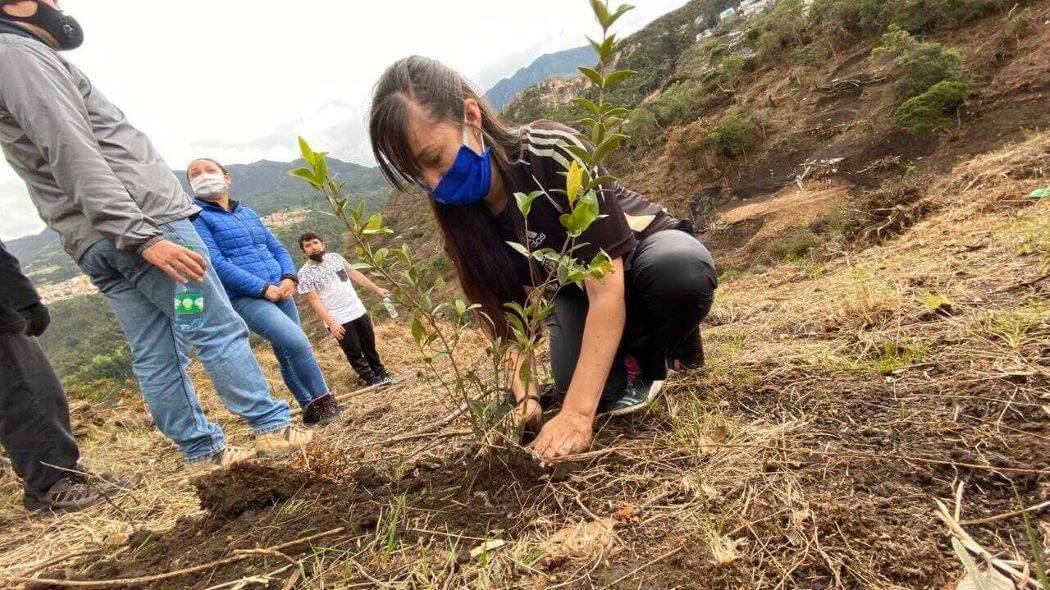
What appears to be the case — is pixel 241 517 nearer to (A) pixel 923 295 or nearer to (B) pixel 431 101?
(B) pixel 431 101

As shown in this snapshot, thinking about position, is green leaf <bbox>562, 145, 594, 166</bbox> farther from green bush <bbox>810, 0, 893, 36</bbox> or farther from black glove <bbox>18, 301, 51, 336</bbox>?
green bush <bbox>810, 0, 893, 36</bbox>

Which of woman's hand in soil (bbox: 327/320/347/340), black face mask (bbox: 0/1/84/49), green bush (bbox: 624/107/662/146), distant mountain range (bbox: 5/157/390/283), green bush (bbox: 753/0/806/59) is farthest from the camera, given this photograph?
distant mountain range (bbox: 5/157/390/283)

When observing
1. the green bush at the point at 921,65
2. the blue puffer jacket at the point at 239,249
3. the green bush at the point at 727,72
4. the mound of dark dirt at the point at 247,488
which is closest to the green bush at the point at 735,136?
the green bush at the point at 921,65

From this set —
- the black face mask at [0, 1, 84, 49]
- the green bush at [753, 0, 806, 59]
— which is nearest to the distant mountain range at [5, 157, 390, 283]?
the green bush at [753, 0, 806, 59]

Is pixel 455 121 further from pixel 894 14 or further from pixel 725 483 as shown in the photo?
pixel 894 14

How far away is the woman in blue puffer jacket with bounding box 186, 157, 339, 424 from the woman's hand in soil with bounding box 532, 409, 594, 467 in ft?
6.39

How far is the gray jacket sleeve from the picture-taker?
1695 millimetres

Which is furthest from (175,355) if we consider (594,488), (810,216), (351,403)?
(810,216)

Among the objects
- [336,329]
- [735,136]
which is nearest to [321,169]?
Result: [336,329]

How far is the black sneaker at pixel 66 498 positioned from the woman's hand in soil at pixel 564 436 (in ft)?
5.64

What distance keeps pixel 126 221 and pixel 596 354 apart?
1.69 m

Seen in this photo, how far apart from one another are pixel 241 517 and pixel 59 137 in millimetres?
1468

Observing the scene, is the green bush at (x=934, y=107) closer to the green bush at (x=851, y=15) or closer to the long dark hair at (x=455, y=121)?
the green bush at (x=851, y=15)

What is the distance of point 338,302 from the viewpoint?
4.38 metres
